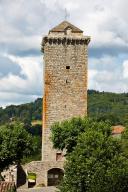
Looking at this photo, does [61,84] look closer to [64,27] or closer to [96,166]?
[64,27]

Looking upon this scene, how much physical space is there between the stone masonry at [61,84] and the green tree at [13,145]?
4275mm

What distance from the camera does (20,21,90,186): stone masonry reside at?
58688mm

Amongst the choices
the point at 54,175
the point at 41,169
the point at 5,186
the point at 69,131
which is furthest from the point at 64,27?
the point at 5,186

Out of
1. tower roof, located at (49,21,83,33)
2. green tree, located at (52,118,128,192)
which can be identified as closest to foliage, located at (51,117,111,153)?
green tree, located at (52,118,128,192)

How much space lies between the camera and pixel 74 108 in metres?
58.9

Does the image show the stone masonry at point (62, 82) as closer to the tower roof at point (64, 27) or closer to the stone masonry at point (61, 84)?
the stone masonry at point (61, 84)

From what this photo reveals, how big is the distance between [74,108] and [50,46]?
6.32 meters

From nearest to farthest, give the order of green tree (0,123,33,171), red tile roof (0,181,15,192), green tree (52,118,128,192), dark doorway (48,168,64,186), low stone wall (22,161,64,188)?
green tree (52,118,128,192)
red tile roof (0,181,15,192)
green tree (0,123,33,171)
low stone wall (22,161,64,188)
dark doorway (48,168,64,186)

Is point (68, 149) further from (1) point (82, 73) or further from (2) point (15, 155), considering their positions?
(1) point (82, 73)

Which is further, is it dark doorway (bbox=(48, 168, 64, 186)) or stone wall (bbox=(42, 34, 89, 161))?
stone wall (bbox=(42, 34, 89, 161))

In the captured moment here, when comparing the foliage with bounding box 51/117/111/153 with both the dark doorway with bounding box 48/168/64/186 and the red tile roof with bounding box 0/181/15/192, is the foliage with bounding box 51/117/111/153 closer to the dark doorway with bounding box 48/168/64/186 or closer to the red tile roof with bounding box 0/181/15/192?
the dark doorway with bounding box 48/168/64/186

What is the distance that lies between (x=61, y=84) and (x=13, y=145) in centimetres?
884

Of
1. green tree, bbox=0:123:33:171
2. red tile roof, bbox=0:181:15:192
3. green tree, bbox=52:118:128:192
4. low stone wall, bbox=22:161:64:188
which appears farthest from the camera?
low stone wall, bbox=22:161:64:188

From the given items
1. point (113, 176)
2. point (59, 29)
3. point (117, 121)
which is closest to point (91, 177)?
point (113, 176)
